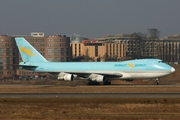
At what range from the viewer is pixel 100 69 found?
7356 cm

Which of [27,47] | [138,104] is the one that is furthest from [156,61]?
[138,104]

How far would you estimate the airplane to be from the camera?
2785 inches

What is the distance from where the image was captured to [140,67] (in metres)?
70.9

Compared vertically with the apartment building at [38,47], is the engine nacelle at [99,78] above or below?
below

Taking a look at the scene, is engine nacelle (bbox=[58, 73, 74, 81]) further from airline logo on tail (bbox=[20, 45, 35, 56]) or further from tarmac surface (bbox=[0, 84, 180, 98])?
tarmac surface (bbox=[0, 84, 180, 98])

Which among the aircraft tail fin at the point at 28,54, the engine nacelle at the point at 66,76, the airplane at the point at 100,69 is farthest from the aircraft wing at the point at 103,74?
the aircraft tail fin at the point at 28,54

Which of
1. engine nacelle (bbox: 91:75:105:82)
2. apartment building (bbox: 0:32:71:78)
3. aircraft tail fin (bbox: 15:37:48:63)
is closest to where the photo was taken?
engine nacelle (bbox: 91:75:105:82)

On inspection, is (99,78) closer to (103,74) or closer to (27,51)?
(103,74)

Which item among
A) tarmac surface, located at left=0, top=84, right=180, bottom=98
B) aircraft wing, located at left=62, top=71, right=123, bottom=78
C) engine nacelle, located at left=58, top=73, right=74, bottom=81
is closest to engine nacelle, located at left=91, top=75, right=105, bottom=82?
aircraft wing, located at left=62, top=71, right=123, bottom=78

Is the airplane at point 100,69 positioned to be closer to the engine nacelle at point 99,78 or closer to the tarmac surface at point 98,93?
the engine nacelle at point 99,78

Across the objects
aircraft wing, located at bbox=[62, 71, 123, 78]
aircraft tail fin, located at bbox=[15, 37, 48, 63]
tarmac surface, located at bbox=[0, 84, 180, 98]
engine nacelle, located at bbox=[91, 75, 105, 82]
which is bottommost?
tarmac surface, located at bbox=[0, 84, 180, 98]

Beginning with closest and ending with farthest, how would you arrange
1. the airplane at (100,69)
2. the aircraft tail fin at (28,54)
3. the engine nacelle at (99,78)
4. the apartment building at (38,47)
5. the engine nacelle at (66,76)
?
the airplane at (100,69), the engine nacelle at (99,78), the engine nacelle at (66,76), the aircraft tail fin at (28,54), the apartment building at (38,47)

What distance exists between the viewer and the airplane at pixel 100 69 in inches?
2785

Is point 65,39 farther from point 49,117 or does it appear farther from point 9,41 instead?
point 49,117
